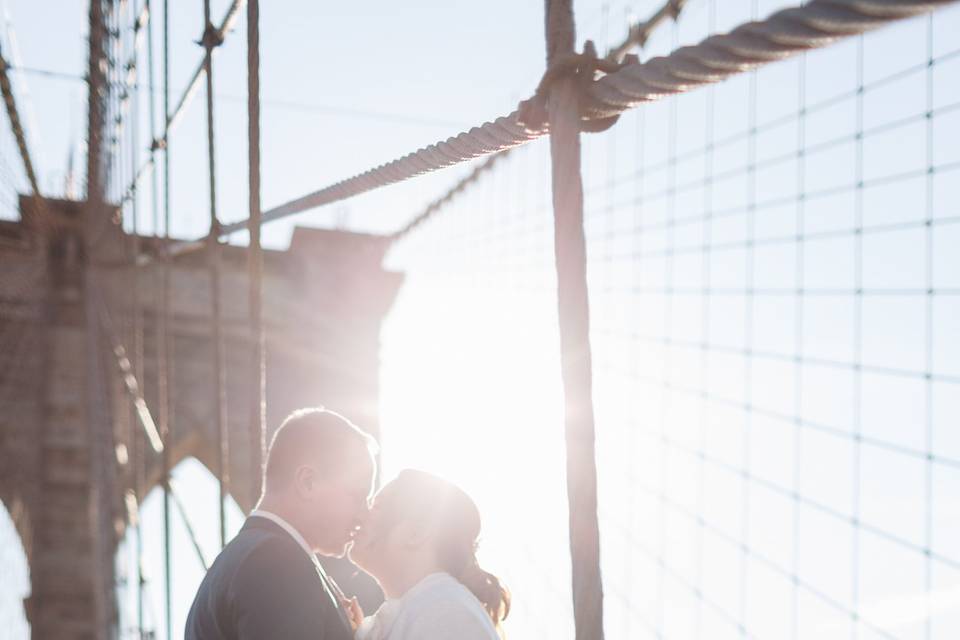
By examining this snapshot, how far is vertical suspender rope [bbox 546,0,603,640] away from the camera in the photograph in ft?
2.76

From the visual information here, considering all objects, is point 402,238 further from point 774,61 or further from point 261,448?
point 774,61

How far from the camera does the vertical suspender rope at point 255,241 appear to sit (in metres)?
1.86

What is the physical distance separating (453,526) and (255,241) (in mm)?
771

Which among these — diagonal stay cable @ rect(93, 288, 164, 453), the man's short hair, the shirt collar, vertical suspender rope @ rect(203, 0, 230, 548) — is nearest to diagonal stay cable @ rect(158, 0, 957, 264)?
the man's short hair

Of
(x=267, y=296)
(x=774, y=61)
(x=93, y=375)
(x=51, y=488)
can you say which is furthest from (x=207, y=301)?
(x=774, y=61)

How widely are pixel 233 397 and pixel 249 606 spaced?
6757mm

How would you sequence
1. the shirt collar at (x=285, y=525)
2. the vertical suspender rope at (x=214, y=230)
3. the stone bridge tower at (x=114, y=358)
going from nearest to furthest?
the shirt collar at (x=285, y=525) < the vertical suspender rope at (x=214, y=230) < the stone bridge tower at (x=114, y=358)

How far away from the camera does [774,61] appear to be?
73 centimetres

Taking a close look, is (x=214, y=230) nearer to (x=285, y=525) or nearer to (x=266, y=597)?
(x=285, y=525)

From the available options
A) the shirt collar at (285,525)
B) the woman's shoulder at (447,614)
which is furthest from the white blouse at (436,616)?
the shirt collar at (285,525)

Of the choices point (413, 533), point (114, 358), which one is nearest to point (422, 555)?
point (413, 533)

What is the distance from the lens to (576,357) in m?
0.87

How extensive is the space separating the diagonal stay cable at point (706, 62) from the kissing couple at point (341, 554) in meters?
0.36

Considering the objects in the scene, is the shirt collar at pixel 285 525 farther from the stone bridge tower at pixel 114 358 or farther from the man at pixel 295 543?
the stone bridge tower at pixel 114 358
